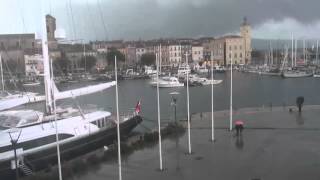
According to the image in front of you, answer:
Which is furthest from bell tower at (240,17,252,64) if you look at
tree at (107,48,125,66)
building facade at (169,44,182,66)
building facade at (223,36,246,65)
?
tree at (107,48,125,66)

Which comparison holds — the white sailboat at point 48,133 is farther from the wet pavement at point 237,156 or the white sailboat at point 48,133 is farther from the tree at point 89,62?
the tree at point 89,62

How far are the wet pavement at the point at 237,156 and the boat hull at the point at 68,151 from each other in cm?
401

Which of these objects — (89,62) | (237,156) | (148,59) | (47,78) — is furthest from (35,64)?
(148,59)

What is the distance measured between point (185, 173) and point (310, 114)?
16.8 metres

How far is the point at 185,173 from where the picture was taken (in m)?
18.8

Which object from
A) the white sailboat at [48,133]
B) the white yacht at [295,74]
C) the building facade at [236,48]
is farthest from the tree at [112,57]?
the white sailboat at [48,133]

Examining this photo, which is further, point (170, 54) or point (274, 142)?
point (170, 54)

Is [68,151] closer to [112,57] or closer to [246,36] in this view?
[112,57]

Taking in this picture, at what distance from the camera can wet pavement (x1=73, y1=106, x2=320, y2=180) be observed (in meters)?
18.5

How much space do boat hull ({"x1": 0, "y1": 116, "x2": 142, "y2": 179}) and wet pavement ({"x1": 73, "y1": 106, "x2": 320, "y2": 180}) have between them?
13.2ft

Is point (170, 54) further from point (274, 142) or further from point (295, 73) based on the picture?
point (274, 142)

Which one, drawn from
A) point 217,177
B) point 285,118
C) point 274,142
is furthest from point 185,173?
point 285,118

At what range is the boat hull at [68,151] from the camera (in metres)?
22.0

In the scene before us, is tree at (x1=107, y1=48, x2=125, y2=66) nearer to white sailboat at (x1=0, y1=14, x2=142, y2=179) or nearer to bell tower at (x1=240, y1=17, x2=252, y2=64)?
bell tower at (x1=240, y1=17, x2=252, y2=64)
